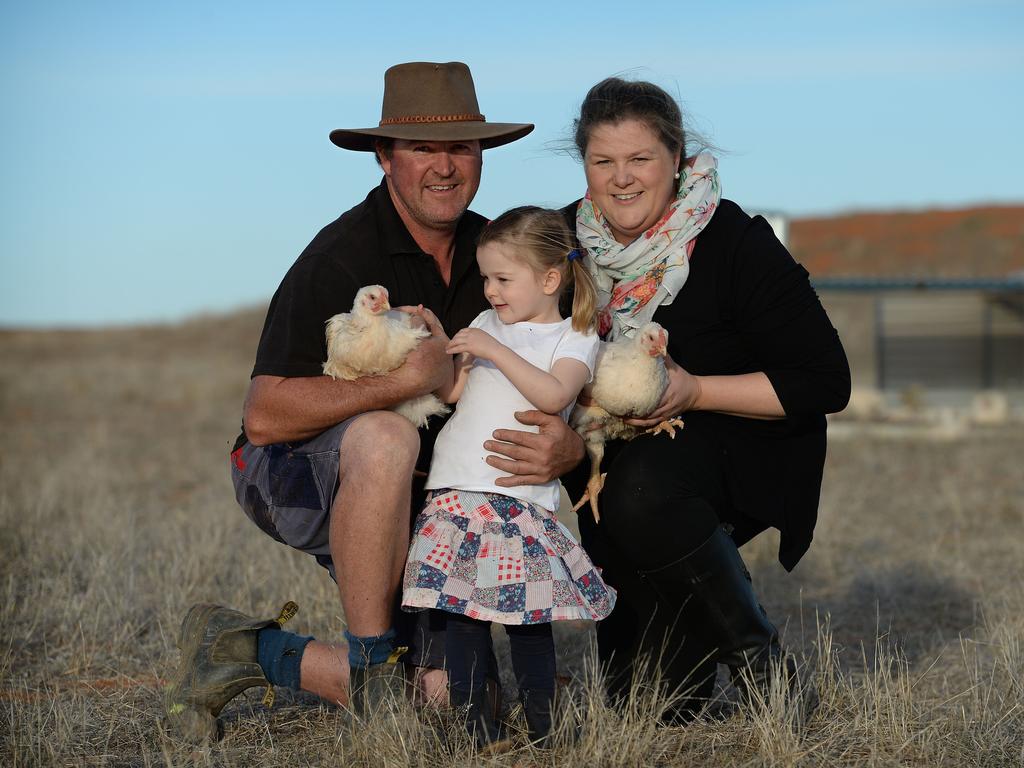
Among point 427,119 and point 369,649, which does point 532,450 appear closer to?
point 369,649

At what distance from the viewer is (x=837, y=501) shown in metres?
8.93

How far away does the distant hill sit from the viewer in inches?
1076

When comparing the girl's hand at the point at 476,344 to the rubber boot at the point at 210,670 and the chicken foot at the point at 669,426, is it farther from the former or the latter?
the rubber boot at the point at 210,670

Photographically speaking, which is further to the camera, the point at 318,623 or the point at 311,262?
the point at 318,623

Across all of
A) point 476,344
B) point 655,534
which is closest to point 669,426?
point 655,534

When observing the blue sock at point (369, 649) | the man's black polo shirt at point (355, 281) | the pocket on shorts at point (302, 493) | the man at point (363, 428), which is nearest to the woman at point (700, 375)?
the man at point (363, 428)

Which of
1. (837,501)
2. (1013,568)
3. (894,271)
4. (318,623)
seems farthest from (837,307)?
(318,623)

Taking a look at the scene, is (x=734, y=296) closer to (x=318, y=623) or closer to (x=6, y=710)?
(x=318, y=623)

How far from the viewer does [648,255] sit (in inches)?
154

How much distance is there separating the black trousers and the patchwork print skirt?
0.21 meters

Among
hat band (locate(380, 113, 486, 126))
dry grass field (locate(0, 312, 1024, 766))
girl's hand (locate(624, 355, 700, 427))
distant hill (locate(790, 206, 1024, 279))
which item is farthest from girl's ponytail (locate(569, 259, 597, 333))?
distant hill (locate(790, 206, 1024, 279))

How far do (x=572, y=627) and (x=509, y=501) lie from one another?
1764 millimetres

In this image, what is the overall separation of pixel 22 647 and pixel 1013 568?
16.5ft

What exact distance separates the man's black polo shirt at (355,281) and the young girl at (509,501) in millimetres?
345
